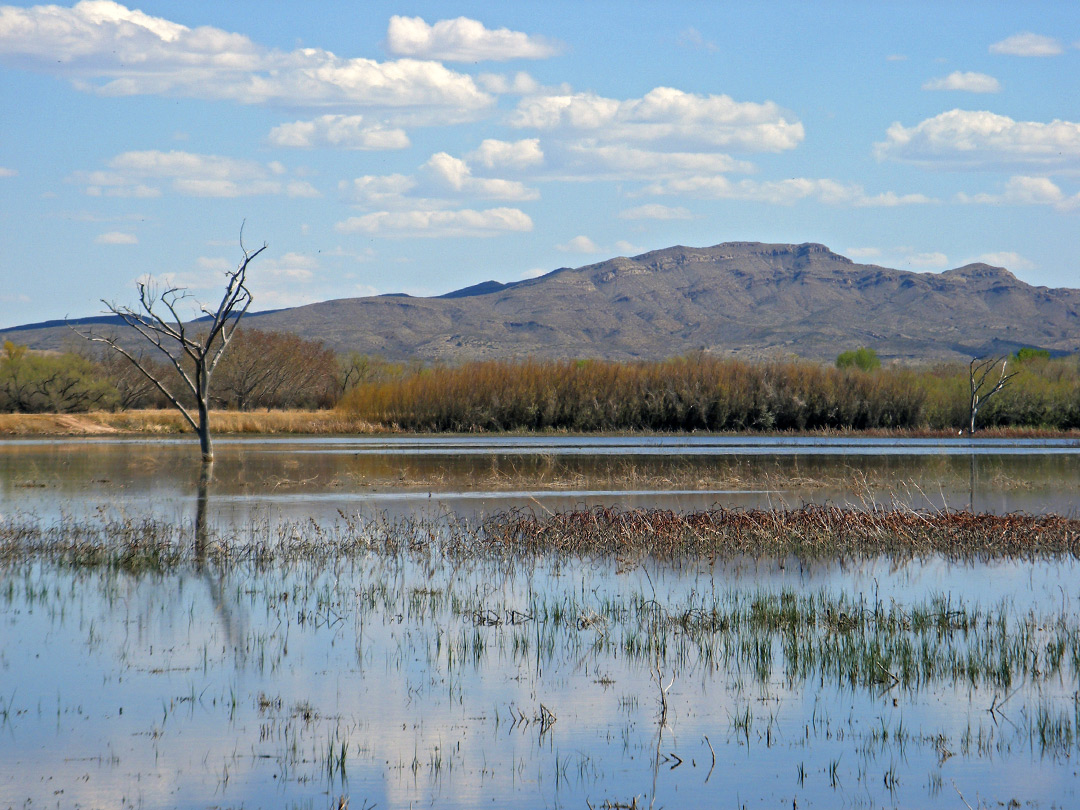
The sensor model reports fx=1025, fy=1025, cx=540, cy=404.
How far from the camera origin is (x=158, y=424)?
48156 mm

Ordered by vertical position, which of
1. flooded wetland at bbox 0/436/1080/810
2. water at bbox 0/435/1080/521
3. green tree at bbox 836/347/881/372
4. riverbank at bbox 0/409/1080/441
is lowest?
flooded wetland at bbox 0/436/1080/810

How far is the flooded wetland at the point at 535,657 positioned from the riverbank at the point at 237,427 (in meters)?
29.2

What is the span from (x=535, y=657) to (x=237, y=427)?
4123 centimetres

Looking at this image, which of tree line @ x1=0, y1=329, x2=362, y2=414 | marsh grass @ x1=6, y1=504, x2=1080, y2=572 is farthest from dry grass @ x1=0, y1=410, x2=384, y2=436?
marsh grass @ x1=6, y1=504, x2=1080, y2=572

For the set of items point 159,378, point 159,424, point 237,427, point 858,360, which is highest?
point 858,360

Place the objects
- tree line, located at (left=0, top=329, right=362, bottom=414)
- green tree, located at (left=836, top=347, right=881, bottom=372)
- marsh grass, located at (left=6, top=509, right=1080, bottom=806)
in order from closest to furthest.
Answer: marsh grass, located at (left=6, top=509, right=1080, bottom=806), tree line, located at (left=0, top=329, right=362, bottom=414), green tree, located at (left=836, top=347, right=881, bottom=372)

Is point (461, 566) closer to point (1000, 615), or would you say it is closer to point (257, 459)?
point (1000, 615)

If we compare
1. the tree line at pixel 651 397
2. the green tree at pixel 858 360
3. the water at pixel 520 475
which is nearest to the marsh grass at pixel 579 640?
the water at pixel 520 475

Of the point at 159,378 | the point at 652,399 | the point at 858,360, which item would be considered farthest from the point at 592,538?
the point at 858,360

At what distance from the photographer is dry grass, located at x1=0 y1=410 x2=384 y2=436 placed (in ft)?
148

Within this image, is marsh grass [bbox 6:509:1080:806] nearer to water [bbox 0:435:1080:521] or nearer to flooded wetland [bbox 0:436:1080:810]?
flooded wetland [bbox 0:436:1080:810]

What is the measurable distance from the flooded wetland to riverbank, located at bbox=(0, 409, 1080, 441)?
29223 mm

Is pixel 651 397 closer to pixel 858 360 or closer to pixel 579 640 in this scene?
pixel 579 640

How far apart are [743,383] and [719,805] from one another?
46681 mm
